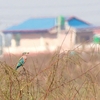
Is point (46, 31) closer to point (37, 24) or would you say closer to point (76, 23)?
point (76, 23)

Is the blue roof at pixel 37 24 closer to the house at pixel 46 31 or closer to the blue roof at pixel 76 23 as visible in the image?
the house at pixel 46 31

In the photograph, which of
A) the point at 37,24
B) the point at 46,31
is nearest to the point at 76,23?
the point at 46,31

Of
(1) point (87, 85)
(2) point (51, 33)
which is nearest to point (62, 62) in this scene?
(1) point (87, 85)

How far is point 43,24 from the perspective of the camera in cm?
4084

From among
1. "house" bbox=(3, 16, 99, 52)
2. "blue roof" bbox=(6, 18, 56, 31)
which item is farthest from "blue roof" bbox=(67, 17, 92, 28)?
"blue roof" bbox=(6, 18, 56, 31)

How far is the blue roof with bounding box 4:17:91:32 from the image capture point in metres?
38.6

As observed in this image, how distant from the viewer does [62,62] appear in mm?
3264

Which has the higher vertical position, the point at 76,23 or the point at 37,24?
the point at 76,23

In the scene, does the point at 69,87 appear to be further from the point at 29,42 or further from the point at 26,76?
the point at 29,42

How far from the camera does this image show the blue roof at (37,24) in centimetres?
3947

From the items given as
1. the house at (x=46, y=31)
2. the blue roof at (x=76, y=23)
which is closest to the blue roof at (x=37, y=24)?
the house at (x=46, y=31)

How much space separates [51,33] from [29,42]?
3.06 meters

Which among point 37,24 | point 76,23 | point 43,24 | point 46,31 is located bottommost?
point 37,24

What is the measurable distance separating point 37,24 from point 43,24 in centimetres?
105
